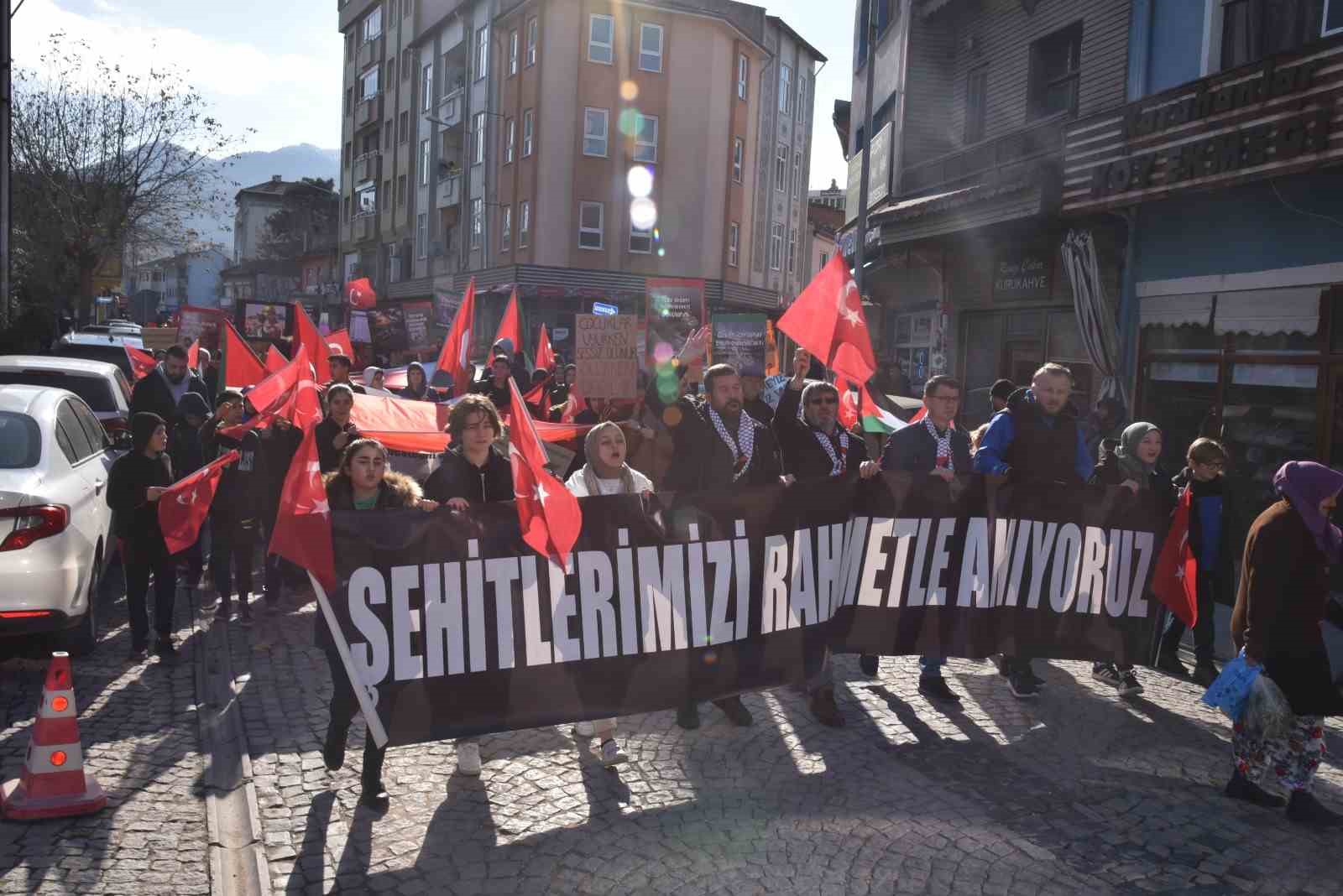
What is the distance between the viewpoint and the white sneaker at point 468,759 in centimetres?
548

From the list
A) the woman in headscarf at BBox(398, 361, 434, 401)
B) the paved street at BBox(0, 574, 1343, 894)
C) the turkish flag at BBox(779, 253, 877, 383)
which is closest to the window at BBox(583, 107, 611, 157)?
the woman in headscarf at BBox(398, 361, 434, 401)

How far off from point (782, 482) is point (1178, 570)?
2.37 meters

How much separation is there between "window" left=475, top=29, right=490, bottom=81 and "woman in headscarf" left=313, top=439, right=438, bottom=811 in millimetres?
38702

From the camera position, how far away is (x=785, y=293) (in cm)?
4747

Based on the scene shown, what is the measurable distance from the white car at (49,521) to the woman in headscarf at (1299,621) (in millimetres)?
6238

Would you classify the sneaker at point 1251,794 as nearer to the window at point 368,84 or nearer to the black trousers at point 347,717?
the black trousers at point 347,717

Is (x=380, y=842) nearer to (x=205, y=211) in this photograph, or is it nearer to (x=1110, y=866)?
(x=1110, y=866)

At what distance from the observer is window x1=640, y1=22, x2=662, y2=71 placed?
38531mm

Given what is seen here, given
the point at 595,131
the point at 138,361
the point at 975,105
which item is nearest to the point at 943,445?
the point at 138,361

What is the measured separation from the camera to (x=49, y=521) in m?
6.48

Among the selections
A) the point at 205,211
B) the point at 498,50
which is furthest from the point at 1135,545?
the point at 498,50

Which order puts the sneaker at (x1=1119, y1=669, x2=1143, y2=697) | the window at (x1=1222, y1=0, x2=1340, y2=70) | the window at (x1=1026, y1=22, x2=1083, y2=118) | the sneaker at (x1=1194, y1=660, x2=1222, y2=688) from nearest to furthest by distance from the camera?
1. the sneaker at (x1=1119, y1=669, x2=1143, y2=697)
2. the sneaker at (x1=1194, y1=660, x2=1222, y2=688)
3. the window at (x1=1222, y1=0, x2=1340, y2=70)
4. the window at (x1=1026, y1=22, x2=1083, y2=118)

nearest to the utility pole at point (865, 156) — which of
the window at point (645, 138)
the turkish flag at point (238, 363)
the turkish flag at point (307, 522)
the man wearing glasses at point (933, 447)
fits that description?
the turkish flag at point (238, 363)

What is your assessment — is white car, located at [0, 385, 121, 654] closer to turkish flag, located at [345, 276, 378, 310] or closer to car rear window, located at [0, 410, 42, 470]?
car rear window, located at [0, 410, 42, 470]
